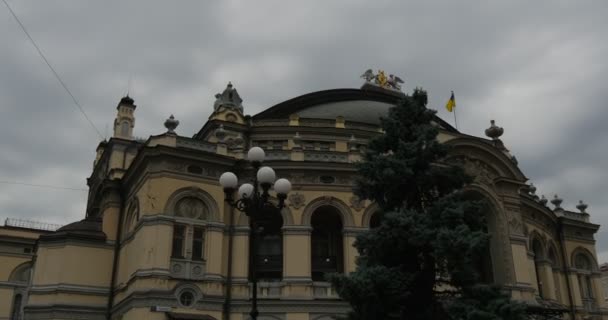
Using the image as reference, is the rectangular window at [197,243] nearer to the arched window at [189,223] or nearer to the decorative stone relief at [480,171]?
the arched window at [189,223]

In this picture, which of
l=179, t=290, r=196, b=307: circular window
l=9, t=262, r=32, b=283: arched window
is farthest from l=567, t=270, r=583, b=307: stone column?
l=9, t=262, r=32, b=283: arched window

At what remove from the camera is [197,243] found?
94.7ft

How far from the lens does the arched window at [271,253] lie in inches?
1195

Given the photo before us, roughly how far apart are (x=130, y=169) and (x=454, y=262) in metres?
19.4

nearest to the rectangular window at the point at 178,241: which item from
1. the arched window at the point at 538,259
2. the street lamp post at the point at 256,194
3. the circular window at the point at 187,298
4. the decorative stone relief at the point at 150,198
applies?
the decorative stone relief at the point at 150,198

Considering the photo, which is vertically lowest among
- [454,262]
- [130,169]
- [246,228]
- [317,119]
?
[454,262]

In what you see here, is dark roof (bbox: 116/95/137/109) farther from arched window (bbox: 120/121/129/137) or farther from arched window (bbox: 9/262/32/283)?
arched window (bbox: 9/262/32/283)

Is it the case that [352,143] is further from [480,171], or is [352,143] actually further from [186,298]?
[186,298]

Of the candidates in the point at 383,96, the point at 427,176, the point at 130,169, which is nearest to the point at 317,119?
the point at 383,96

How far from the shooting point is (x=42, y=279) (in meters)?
31.5

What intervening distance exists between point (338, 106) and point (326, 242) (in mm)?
12021

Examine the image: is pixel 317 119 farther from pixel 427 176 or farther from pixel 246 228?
pixel 427 176

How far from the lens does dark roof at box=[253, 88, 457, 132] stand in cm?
3952

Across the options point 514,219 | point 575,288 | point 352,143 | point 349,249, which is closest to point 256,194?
point 349,249
